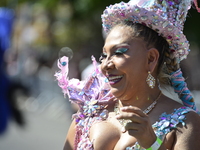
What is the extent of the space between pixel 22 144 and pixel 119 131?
6791mm

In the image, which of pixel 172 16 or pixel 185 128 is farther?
pixel 172 16

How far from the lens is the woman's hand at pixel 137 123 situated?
2.55 m

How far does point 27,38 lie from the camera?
22.0 m

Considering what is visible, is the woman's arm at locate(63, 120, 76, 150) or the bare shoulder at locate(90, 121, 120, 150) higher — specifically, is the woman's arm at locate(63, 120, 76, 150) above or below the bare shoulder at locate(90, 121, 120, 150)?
above

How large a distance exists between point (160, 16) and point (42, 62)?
1926cm

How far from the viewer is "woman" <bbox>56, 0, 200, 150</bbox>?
111 inches

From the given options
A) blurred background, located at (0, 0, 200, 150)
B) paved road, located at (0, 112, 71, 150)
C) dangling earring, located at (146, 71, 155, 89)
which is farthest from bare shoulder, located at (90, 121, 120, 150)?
paved road, located at (0, 112, 71, 150)

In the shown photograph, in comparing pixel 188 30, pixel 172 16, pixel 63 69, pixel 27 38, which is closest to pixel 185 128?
pixel 172 16

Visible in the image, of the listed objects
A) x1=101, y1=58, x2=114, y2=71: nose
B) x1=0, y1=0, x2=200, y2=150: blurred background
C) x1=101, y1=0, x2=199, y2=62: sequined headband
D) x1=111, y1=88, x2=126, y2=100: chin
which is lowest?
x1=111, y1=88, x2=126, y2=100: chin

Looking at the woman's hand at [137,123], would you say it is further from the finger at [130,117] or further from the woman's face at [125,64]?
the woman's face at [125,64]

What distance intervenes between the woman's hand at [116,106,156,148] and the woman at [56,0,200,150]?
18 cm

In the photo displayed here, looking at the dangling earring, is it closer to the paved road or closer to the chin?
the chin

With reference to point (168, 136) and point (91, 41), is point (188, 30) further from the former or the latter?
point (91, 41)

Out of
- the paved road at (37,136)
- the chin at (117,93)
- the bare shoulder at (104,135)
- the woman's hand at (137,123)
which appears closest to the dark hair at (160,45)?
the chin at (117,93)
